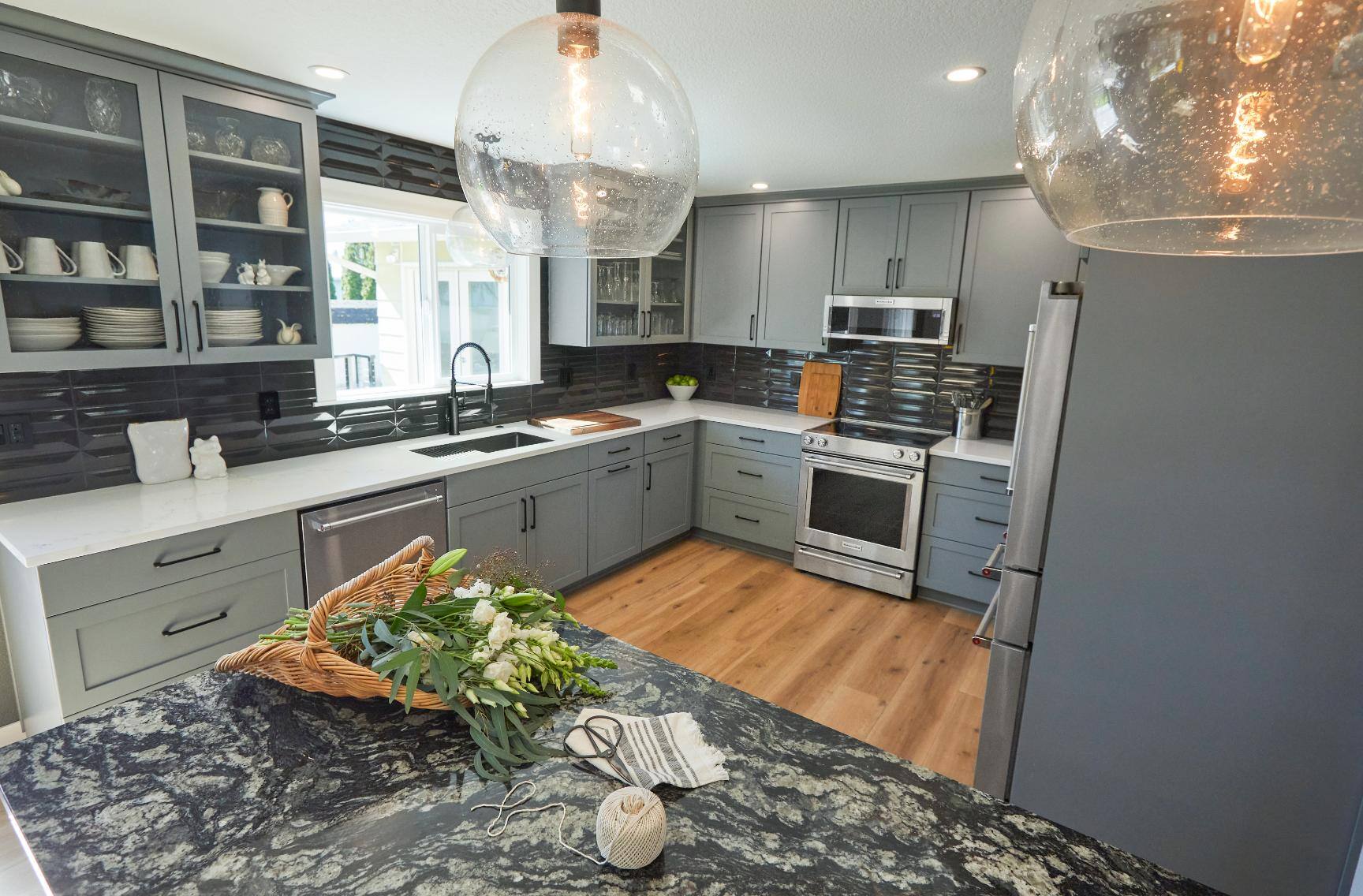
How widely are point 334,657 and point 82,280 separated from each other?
1.83 meters

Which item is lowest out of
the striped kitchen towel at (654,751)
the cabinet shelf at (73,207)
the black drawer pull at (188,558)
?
the black drawer pull at (188,558)

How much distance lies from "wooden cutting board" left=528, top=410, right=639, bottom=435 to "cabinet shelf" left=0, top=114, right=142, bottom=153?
6.93 ft

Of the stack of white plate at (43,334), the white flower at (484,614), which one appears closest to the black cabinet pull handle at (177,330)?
the stack of white plate at (43,334)

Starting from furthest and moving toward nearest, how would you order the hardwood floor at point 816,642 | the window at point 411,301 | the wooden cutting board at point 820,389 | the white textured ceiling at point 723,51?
the wooden cutting board at point 820,389
the window at point 411,301
the hardwood floor at point 816,642
the white textured ceiling at point 723,51

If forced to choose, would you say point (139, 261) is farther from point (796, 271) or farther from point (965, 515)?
point (965, 515)

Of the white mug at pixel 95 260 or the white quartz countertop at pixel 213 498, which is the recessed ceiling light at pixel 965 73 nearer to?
the white quartz countertop at pixel 213 498

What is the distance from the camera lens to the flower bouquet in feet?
3.67

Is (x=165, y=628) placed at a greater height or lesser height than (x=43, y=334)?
lesser

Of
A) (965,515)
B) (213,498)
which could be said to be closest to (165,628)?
(213,498)

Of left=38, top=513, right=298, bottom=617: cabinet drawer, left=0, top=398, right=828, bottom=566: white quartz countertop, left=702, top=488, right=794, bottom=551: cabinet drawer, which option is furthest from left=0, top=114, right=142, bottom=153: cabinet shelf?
left=702, top=488, right=794, bottom=551: cabinet drawer

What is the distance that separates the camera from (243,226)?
2.42 meters

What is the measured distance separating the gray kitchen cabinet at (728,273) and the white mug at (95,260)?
3285mm

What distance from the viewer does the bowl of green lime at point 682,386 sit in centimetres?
497

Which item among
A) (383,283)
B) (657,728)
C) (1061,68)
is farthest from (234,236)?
(1061,68)
